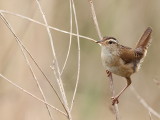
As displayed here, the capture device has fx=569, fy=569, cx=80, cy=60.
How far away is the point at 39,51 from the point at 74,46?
2.66 ft

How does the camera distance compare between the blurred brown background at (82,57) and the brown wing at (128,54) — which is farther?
the blurred brown background at (82,57)

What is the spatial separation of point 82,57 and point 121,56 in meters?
1.45

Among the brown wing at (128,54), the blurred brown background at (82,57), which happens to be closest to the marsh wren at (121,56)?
the brown wing at (128,54)

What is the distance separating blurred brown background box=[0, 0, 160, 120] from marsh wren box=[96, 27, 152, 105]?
2.68ft

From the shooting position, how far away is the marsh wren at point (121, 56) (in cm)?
445

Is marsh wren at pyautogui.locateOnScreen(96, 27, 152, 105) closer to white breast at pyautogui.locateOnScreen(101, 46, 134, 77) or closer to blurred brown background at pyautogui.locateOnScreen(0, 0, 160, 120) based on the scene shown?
white breast at pyautogui.locateOnScreen(101, 46, 134, 77)

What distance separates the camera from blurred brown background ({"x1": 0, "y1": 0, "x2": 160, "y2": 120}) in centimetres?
523

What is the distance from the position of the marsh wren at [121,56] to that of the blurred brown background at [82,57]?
818 mm

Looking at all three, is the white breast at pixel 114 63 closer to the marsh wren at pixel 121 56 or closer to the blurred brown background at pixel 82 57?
the marsh wren at pixel 121 56

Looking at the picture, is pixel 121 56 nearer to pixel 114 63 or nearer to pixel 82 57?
pixel 114 63

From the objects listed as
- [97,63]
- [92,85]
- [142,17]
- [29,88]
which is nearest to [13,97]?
[29,88]

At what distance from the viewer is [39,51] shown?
541 cm

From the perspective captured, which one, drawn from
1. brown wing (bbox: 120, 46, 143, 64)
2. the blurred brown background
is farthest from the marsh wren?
the blurred brown background

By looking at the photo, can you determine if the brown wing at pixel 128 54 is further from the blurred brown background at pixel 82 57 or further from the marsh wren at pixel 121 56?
the blurred brown background at pixel 82 57
